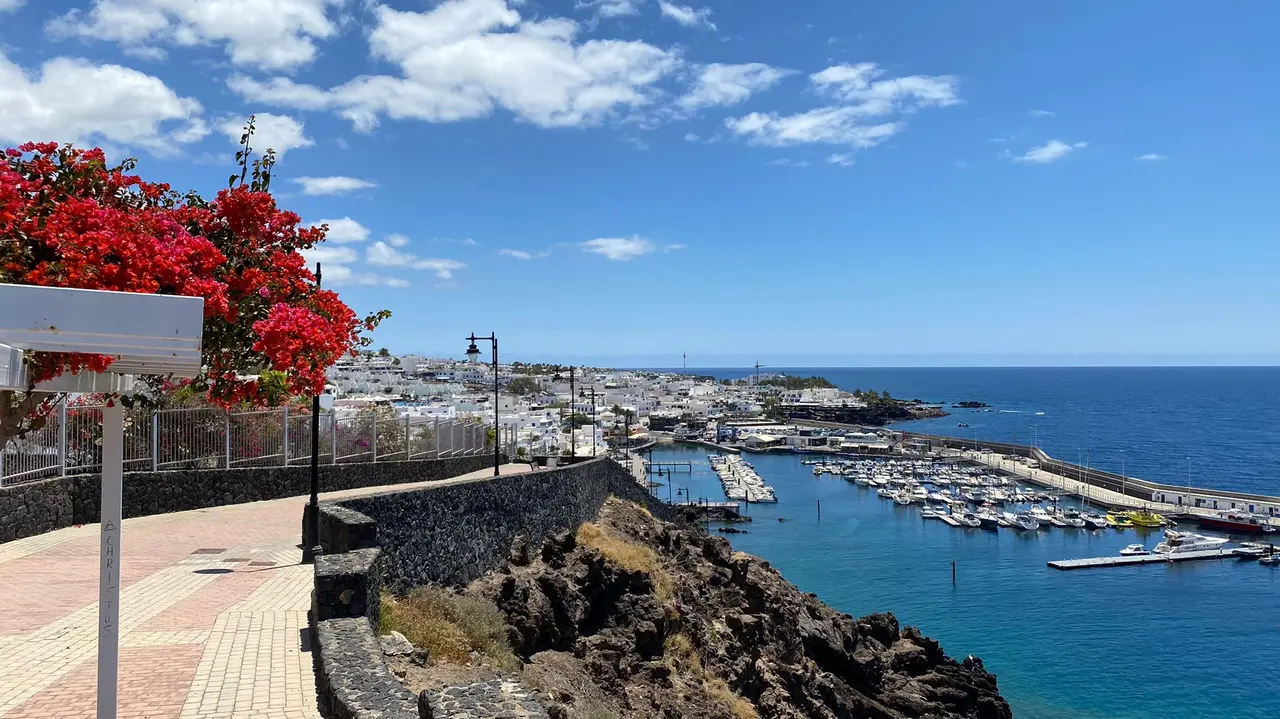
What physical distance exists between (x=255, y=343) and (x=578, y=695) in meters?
8.64

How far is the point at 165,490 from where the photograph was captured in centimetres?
1576

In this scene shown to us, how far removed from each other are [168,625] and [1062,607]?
138 ft

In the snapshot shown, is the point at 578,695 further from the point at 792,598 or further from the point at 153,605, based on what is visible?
the point at 792,598

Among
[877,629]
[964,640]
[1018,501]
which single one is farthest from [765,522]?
[877,629]

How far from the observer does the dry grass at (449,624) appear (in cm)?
973

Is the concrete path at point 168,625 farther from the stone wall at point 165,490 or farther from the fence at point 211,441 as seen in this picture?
the fence at point 211,441

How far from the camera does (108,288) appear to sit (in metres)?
4.33

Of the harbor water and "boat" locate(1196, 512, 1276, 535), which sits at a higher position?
the harbor water

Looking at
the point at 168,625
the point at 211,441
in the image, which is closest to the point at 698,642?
the point at 211,441

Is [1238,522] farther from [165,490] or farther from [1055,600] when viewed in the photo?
[165,490]

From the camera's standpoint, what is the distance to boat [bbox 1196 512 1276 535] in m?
57.5

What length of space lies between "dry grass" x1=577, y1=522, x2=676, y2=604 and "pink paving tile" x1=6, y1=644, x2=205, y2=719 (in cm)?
1124

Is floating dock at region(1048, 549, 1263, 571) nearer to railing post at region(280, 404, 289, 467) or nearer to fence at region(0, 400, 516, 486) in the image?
fence at region(0, 400, 516, 486)

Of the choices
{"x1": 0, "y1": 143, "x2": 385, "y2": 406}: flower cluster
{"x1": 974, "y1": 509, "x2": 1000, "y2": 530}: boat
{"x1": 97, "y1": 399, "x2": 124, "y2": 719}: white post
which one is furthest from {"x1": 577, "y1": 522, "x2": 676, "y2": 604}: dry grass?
{"x1": 974, "y1": 509, "x2": 1000, "y2": 530}: boat
